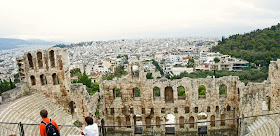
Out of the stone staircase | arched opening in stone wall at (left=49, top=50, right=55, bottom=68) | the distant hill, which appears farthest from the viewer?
the distant hill

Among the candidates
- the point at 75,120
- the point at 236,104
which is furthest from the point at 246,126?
the point at 75,120

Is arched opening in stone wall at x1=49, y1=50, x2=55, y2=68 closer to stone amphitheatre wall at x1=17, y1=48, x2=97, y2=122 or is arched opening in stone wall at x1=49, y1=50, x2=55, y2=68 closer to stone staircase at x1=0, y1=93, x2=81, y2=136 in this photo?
stone amphitheatre wall at x1=17, y1=48, x2=97, y2=122

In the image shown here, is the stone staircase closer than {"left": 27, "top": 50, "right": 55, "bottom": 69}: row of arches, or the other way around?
the stone staircase

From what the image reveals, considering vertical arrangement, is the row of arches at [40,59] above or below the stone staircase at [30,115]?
above

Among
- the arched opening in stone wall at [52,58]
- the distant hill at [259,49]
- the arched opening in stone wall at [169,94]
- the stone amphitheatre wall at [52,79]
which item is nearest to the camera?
the stone amphitheatre wall at [52,79]

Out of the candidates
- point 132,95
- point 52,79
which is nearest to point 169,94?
point 132,95

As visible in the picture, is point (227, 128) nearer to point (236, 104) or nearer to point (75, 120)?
point (236, 104)

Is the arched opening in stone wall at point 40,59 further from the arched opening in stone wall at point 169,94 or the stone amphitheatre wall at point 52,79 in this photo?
the arched opening in stone wall at point 169,94

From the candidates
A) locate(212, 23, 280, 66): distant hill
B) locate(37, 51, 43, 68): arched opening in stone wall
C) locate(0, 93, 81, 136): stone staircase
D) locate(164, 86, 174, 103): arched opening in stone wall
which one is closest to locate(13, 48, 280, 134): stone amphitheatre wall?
locate(37, 51, 43, 68): arched opening in stone wall

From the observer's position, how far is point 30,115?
671 inches

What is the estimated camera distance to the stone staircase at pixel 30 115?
1462cm

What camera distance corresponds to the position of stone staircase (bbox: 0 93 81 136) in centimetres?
1462

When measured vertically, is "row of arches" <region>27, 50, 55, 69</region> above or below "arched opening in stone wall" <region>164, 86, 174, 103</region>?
above


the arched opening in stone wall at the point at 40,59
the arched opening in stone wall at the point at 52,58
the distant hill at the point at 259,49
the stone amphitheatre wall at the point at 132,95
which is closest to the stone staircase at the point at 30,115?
the stone amphitheatre wall at the point at 132,95
